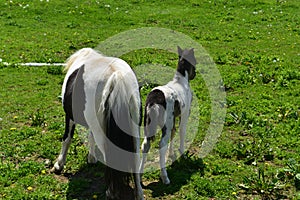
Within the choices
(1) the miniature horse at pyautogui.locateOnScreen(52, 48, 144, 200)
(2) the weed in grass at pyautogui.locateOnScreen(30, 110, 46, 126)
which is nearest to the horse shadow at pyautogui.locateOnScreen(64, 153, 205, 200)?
(1) the miniature horse at pyautogui.locateOnScreen(52, 48, 144, 200)

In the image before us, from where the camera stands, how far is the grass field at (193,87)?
290 inches

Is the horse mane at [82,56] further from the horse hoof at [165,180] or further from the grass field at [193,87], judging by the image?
the horse hoof at [165,180]

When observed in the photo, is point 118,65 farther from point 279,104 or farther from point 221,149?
point 279,104

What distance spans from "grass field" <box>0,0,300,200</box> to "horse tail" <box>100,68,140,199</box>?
1.12m

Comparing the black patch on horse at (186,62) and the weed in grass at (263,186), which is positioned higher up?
the black patch on horse at (186,62)

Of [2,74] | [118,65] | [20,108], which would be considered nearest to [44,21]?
[2,74]

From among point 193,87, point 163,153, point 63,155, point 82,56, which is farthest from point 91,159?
point 193,87

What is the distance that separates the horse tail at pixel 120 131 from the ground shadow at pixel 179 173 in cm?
124

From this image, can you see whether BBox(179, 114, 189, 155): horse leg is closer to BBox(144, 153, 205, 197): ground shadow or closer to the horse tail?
BBox(144, 153, 205, 197): ground shadow

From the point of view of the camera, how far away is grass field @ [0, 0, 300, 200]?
24.2 ft

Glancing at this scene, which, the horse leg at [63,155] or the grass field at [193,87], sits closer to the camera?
the grass field at [193,87]

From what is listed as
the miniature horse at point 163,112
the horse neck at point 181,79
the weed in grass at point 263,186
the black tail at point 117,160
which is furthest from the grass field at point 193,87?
the horse neck at point 181,79

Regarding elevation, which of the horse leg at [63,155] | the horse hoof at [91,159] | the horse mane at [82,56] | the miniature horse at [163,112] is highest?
the horse mane at [82,56]

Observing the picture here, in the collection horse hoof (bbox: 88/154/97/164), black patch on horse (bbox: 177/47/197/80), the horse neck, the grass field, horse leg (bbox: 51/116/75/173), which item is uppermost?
black patch on horse (bbox: 177/47/197/80)
